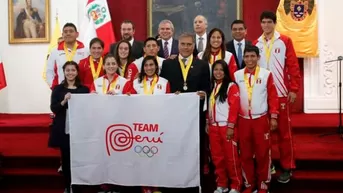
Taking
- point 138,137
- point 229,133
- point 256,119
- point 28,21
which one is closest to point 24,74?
point 28,21

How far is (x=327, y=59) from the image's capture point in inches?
337

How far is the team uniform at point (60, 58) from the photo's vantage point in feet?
17.9

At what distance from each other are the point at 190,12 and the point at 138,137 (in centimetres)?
488

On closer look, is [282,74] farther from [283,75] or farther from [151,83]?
[151,83]

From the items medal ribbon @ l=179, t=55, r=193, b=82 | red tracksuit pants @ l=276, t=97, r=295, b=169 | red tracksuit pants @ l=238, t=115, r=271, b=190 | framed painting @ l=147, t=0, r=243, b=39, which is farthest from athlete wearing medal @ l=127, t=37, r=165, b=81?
framed painting @ l=147, t=0, r=243, b=39

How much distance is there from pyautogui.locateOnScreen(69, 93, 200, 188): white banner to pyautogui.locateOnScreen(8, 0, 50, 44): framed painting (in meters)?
4.96

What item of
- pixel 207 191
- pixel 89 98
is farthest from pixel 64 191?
pixel 207 191

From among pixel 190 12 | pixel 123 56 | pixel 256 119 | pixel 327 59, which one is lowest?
pixel 256 119

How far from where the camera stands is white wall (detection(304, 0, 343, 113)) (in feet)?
28.0

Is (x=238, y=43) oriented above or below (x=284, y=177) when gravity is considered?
above

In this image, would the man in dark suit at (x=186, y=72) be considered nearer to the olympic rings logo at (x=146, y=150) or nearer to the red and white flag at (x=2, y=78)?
the olympic rings logo at (x=146, y=150)

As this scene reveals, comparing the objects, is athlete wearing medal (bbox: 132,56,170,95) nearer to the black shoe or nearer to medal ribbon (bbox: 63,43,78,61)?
medal ribbon (bbox: 63,43,78,61)

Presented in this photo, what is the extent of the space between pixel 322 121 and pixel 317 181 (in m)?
2.33

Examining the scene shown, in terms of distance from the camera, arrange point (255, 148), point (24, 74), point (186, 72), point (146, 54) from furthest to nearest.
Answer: point (24, 74), point (146, 54), point (186, 72), point (255, 148)
